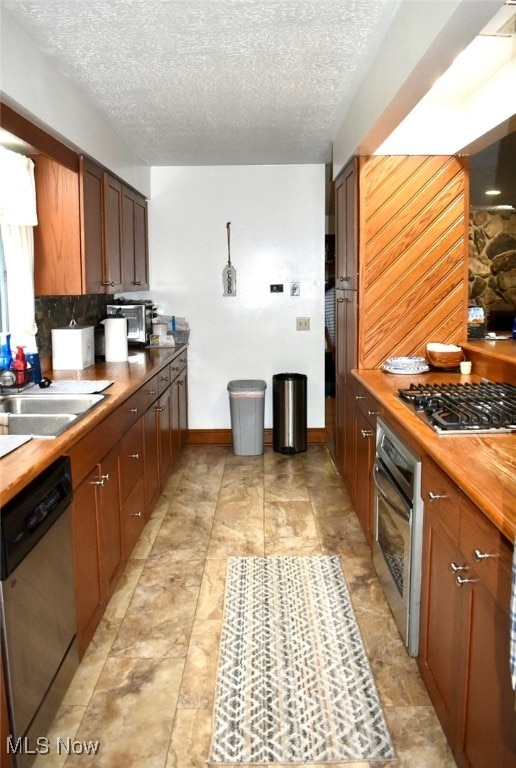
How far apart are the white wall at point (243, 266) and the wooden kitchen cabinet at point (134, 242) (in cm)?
24

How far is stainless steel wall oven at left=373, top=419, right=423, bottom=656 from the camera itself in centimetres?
212

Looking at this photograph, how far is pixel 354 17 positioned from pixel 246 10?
0.43 m

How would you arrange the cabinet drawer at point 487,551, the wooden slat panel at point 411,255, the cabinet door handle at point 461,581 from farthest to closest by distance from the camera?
the wooden slat panel at point 411,255
the cabinet door handle at point 461,581
the cabinet drawer at point 487,551

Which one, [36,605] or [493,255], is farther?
[493,255]

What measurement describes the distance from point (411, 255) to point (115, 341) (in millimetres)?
1983

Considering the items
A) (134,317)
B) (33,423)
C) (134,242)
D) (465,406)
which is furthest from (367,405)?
(134,242)

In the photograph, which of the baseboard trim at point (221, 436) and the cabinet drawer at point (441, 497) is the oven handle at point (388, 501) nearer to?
the cabinet drawer at point (441, 497)

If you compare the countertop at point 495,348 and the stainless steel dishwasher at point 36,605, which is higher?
the countertop at point 495,348

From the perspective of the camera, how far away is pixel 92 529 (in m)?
2.35

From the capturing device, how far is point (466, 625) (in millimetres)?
1557

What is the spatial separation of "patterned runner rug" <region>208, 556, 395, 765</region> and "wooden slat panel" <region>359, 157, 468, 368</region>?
4.76 ft

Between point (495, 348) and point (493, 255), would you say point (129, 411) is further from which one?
point (493, 255)

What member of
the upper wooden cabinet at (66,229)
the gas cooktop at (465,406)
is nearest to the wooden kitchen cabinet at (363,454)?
the gas cooktop at (465,406)

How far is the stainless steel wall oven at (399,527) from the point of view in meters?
2.12
